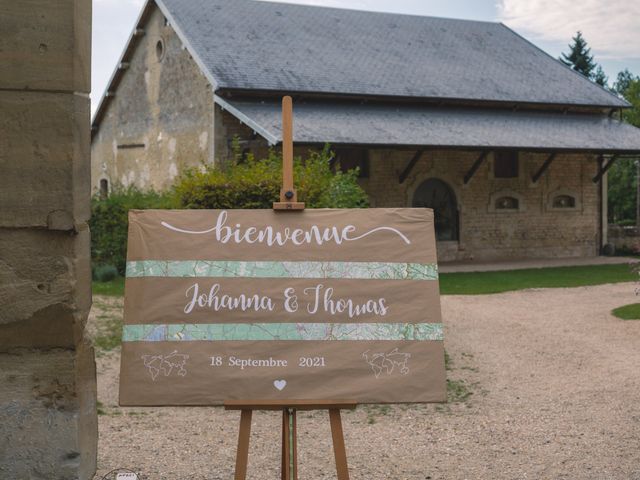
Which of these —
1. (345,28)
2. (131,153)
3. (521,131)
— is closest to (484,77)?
(521,131)

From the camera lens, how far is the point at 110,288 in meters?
13.8

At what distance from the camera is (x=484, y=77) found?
20.4 metres

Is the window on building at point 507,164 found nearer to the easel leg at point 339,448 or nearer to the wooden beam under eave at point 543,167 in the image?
the wooden beam under eave at point 543,167

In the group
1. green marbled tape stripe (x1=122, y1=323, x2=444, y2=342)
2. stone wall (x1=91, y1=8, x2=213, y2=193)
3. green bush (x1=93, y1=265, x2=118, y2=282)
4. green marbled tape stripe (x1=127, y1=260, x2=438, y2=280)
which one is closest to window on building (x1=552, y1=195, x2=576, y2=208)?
stone wall (x1=91, y1=8, x2=213, y2=193)

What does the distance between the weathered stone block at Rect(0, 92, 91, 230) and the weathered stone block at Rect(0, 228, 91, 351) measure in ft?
0.26

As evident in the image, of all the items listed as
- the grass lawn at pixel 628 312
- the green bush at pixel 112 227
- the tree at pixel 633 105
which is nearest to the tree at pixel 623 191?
the tree at pixel 633 105

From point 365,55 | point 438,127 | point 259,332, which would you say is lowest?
point 259,332

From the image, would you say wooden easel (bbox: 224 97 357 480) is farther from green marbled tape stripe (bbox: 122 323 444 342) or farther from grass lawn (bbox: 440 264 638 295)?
grass lawn (bbox: 440 264 638 295)

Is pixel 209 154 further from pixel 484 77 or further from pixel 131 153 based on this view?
pixel 484 77

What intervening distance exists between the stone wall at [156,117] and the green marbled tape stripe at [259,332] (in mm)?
13816

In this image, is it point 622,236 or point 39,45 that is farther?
point 622,236

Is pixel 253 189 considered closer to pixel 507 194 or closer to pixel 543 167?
pixel 507 194

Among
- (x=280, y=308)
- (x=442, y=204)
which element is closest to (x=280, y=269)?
(x=280, y=308)

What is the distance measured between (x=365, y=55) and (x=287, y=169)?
15.9 metres
